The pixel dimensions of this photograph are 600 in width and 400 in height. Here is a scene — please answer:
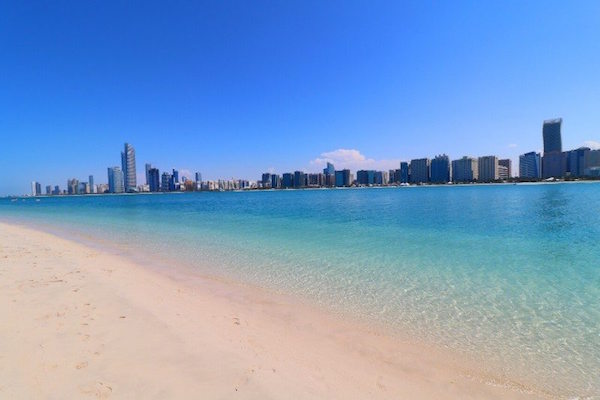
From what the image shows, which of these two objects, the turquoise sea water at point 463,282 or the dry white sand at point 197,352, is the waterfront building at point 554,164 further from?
the dry white sand at point 197,352

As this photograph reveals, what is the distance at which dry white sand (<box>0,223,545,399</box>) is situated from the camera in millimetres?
4031

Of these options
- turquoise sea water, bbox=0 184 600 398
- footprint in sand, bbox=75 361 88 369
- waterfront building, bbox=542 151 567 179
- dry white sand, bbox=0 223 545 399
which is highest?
waterfront building, bbox=542 151 567 179

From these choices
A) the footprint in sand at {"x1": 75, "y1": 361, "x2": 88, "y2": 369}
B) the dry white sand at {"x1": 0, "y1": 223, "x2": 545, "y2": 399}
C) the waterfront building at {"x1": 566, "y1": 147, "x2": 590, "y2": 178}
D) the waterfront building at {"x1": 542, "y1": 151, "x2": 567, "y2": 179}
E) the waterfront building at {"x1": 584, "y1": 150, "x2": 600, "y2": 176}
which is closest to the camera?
the dry white sand at {"x1": 0, "y1": 223, "x2": 545, "y2": 399}

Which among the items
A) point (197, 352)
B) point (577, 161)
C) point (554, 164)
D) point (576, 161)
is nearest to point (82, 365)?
point (197, 352)

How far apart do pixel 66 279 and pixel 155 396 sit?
7866 mm

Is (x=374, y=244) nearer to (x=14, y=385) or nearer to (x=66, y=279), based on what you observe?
(x=66, y=279)

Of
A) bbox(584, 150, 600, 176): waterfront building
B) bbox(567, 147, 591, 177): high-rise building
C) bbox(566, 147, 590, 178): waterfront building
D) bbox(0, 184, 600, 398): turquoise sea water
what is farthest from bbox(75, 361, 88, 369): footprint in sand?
bbox(567, 147, 591, 177): high-rise building

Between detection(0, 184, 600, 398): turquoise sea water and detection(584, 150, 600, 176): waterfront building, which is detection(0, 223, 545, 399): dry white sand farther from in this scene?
detection(584, 150, 600, 176): waterfront building

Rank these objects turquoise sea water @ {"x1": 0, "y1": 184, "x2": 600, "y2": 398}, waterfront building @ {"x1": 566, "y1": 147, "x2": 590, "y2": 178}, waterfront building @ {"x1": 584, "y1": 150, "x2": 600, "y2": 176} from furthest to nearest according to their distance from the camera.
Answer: waterfront building @ {"x1": 566, "y1": 147, "x2": 590, "y2": 178} → waterfront building @ {"x1": 584, "y1": 150, "x2": 600, "y2": 176} → turquoise sea water @ {"x1": 0, "y1": 184, "x2": 600, "y2": 398}

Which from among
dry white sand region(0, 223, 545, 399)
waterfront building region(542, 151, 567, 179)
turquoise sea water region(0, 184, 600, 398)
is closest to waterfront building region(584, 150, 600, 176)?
waterfront building region(542, 151, 567, 179)

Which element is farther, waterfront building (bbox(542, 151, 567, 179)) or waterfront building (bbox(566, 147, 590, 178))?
waterfront building (bbox(542, 151, 567, 179))

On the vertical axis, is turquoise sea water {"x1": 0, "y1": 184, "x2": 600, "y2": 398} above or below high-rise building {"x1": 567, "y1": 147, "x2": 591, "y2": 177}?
below

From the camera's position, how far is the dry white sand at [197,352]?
403cm

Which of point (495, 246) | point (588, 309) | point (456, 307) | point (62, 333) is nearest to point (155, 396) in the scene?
point (62, 333)
